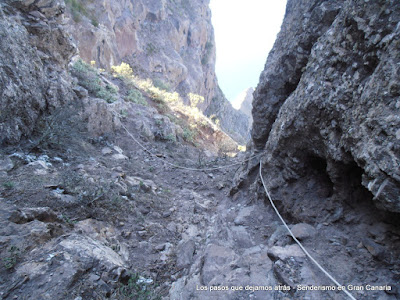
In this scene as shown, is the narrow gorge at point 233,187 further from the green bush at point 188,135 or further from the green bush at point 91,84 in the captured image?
the green bush at point 188,135

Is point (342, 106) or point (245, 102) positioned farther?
point (245, 102)

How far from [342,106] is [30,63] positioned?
5.94 meters

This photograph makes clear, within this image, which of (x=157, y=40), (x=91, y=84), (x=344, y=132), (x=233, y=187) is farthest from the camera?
(x=157, y=40)

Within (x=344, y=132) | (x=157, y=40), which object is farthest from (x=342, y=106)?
(x=157, y=40)

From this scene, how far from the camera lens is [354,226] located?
2234 mm

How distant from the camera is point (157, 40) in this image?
2486 cm

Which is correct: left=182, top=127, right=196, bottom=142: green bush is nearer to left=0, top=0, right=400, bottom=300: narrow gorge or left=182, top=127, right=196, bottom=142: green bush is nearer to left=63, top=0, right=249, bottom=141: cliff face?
left=0, top=0, right=400, bottom=300: narrow gorge

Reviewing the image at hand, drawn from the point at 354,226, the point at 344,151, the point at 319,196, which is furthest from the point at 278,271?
the point at 344,151

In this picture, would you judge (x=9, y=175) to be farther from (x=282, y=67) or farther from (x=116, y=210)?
(x=282, y=67)

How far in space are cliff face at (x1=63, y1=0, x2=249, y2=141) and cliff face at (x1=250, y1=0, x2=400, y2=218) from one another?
15650 millimetres

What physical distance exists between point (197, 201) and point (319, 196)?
2.77m

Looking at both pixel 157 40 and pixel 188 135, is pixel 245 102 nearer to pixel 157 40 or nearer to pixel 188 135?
pixel 157 40

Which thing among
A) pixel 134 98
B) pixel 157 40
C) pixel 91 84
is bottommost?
pixel 91 84

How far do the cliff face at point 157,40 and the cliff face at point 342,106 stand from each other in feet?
51.3
